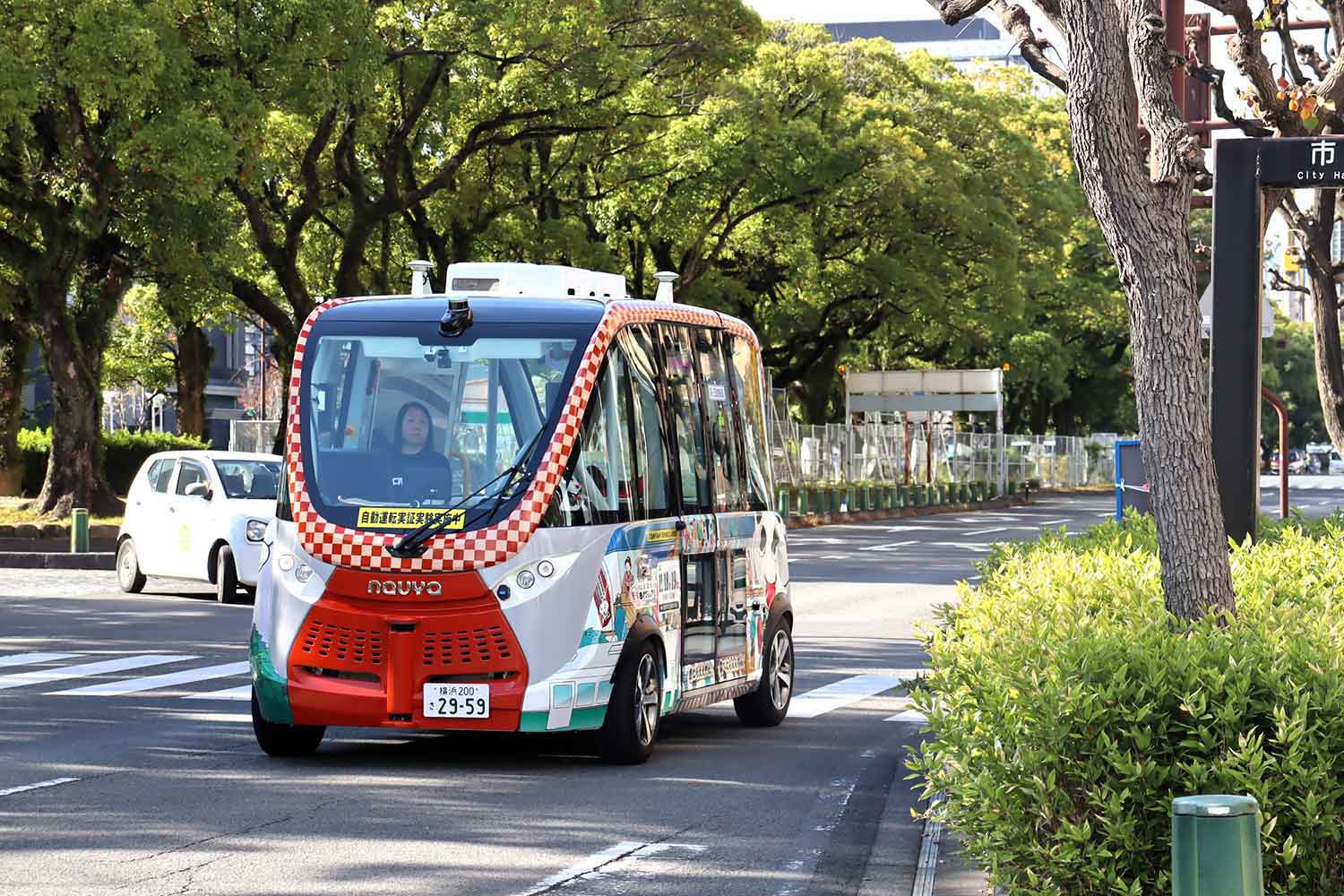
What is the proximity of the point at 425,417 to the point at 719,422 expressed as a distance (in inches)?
93.9

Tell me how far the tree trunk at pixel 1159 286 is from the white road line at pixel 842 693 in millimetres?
5527

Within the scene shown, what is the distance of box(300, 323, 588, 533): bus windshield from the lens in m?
10.8

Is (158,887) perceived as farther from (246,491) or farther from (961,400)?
(961,400)

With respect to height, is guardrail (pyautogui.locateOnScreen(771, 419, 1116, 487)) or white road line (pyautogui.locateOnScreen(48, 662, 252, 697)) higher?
guardrail (pyautogui.locateOnScreen(771, 419, 1116, 487))

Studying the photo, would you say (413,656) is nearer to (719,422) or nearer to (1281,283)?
(719,422)

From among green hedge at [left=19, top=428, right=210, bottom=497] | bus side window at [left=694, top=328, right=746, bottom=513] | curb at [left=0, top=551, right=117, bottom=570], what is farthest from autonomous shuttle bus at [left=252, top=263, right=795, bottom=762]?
green hedge at [left=19, top=428, right=210, bottom=497]

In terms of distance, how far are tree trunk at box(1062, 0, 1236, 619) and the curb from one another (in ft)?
70.6

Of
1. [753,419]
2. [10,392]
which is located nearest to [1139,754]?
[753,419]

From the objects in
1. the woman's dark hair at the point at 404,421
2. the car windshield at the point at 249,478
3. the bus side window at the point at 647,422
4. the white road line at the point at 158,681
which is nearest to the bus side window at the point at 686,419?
the bus side window at the point at 647,422

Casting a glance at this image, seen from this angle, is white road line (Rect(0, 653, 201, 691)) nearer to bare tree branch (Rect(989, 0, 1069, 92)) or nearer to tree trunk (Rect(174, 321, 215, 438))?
bare tree branch (Rect(989, 0, 1069, 92))

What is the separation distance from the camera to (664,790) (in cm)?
1012

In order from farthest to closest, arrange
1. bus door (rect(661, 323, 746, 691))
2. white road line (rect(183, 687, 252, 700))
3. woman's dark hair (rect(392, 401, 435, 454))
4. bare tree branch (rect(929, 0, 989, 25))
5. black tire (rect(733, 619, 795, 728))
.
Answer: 1. white road line (rect(183, 687, 252, 700))
2. black tire (rect(733, 619, 795, 728))
3. bus door (rect(661, 323, 746, 691))
4. woman's dark hair (rect(392, 401, 435, 454))
5. bare tree branch (rect(929, 0, 989, 25))

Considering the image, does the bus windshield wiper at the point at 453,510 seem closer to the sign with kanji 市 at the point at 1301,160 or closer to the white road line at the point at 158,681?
the sign with kanji 市 at the point at 1301,160

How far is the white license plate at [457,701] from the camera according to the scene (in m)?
10.5
